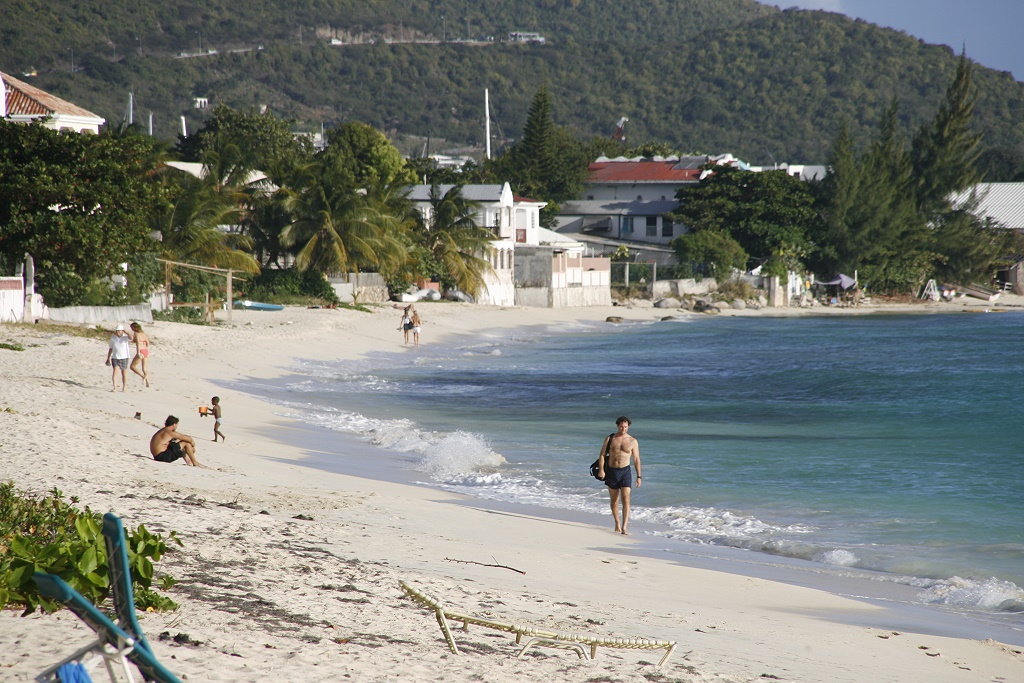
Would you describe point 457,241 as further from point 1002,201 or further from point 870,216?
point 1002,201

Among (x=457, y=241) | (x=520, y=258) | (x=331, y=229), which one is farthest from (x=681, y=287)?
(x=331, y=229)

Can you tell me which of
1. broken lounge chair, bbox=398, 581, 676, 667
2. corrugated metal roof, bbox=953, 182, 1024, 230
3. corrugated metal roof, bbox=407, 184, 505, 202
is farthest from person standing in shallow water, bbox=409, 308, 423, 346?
corrugated metal roof, bbox=953, 182, 1024, 230

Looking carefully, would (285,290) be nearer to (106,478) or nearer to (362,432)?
(362,432)

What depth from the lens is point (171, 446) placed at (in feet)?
36.2

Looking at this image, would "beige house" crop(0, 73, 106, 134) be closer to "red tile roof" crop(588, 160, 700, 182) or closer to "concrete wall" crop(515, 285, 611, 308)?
"concrete wall" crop(515, 285, 611, 308)

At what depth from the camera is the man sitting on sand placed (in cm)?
1098

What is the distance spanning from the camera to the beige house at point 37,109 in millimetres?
32688

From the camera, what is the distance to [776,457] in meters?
16.2

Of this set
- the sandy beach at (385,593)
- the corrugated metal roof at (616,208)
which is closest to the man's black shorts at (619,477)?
the sandy beach at (385,593)

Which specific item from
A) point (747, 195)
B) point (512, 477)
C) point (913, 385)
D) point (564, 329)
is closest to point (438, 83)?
point (747, 195)

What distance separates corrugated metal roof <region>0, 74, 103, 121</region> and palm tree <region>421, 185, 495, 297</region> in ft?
53.8

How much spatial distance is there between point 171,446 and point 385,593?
5.42m

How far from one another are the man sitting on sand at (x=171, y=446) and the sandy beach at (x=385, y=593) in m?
0.19

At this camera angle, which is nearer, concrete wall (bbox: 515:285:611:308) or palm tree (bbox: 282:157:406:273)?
palm tree (bbox: 282:157:406:273)
